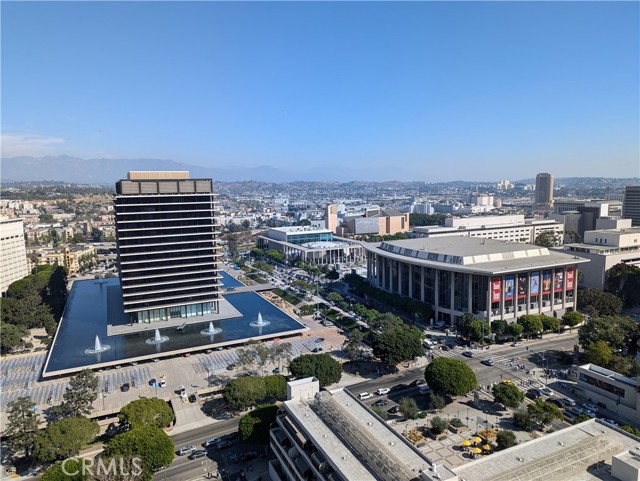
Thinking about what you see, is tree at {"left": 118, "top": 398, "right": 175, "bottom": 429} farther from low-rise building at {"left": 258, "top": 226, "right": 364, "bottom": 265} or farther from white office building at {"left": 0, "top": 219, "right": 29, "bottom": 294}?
low-rise building at {"left": 258, "top": 226, "right": 364, "bottom": 265}

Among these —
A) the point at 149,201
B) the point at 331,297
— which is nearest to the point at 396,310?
the point at 331,297

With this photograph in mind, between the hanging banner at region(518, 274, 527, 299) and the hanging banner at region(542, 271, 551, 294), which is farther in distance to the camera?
the hanging banner at region(542, 271, 551, 294)

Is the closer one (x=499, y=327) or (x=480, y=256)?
(x=499, y=327)

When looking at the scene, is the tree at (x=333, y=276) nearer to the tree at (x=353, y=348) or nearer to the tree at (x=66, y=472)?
the tree at (x=353, y=348)

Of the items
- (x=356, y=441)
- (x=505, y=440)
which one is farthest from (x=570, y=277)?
(x=356, y=441)

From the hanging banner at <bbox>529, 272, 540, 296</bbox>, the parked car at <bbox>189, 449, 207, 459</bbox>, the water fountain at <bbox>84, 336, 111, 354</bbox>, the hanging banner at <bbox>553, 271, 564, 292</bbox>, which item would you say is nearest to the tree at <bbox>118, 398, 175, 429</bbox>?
the parked car at <bbox>189, 449, 207, 459</bbox>

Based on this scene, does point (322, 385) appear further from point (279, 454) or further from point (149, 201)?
point (149, 201)

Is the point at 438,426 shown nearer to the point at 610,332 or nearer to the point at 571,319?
the point at 610,332
